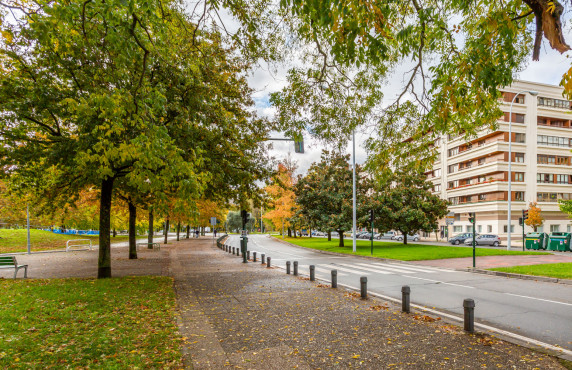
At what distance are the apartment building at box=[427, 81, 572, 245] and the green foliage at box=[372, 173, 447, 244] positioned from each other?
17.6 meters

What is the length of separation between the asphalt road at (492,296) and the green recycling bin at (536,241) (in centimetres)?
2116

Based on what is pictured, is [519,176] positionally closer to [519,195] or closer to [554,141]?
[519,195]

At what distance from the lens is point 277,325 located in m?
6.87

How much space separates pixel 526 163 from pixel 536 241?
70.5 ft

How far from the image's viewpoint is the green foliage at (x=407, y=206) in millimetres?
31000

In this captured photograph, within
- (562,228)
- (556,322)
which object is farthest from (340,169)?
(562,228)

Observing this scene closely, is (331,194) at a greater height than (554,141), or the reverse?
(554,141)

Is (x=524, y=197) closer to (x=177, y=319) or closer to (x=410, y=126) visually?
(x=410, y=126)

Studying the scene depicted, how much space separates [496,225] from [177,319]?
1978 inches

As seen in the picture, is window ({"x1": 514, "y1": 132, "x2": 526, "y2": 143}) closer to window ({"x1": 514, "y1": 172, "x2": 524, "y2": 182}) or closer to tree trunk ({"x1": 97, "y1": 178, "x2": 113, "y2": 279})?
window ({"x1": 514, "y1": 172, "x2": 524, "y2": 182})

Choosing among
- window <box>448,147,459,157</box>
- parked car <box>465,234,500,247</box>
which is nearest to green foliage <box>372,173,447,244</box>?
parked car <box>465,234,500,247</box>

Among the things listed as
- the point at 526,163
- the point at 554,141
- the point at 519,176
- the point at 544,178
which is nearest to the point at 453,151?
the point at 526,163

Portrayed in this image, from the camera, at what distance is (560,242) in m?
29.7

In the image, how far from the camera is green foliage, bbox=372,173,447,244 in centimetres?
3100
